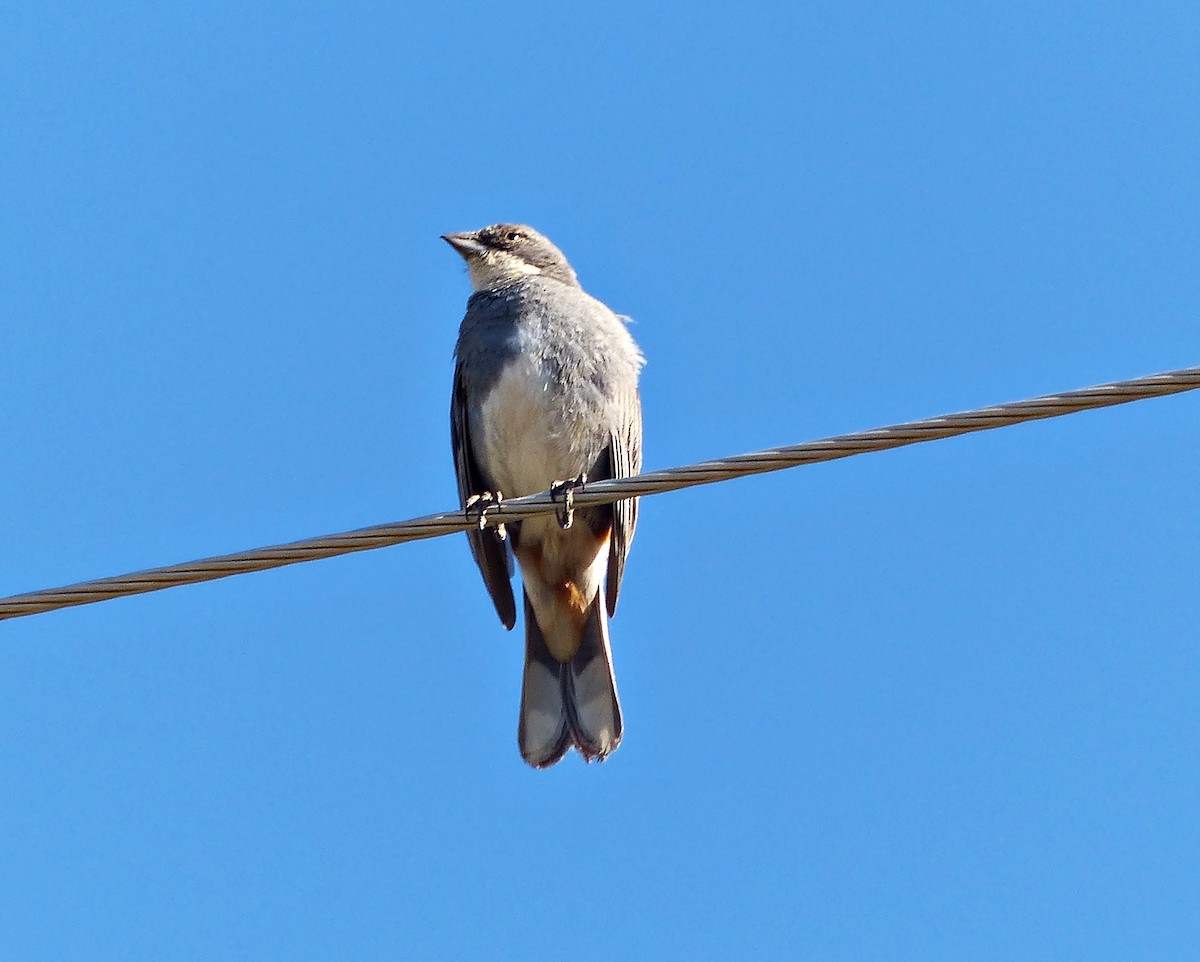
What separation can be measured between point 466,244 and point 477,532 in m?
1.86

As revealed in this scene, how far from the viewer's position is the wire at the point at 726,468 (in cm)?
481

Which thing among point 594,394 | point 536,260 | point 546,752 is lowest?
point 546,752

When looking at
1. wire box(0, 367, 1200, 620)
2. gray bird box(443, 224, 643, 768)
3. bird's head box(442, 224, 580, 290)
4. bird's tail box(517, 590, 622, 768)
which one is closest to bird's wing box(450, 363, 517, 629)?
gray bird box(443, 224, 643, 768)

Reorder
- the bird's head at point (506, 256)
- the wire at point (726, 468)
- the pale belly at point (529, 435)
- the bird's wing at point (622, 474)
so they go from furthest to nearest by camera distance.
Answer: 1. the bird's head at point (506, 256)
2. the bird's wing at point (622, 474)
3. the pale belly at point (529, 435)
4. the wire at point (726, 468)

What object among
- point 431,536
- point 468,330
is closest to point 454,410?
point 468,330

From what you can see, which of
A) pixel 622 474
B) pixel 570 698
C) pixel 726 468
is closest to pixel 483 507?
pixel 726 468

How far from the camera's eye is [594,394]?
824 centimetres

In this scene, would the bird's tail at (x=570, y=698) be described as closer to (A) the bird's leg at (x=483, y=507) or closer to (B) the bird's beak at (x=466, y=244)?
(A) the bird's leg at (x=483, y=507)

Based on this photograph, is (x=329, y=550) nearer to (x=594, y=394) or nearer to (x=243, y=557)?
(x=243, y=557)

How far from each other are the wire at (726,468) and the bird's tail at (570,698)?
3185mm

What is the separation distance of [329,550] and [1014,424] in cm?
213

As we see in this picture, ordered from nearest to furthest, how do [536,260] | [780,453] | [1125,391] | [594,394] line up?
[1125,391], [780,453], [594,394], [536,260]

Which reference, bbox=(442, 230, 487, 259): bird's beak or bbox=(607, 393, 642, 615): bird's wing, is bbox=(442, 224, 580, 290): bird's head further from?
bbox=(607, 393, 642, 615): bird's wing

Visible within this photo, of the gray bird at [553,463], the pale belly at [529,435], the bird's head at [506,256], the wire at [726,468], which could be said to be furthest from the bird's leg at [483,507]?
the bird's head at [506,256]
